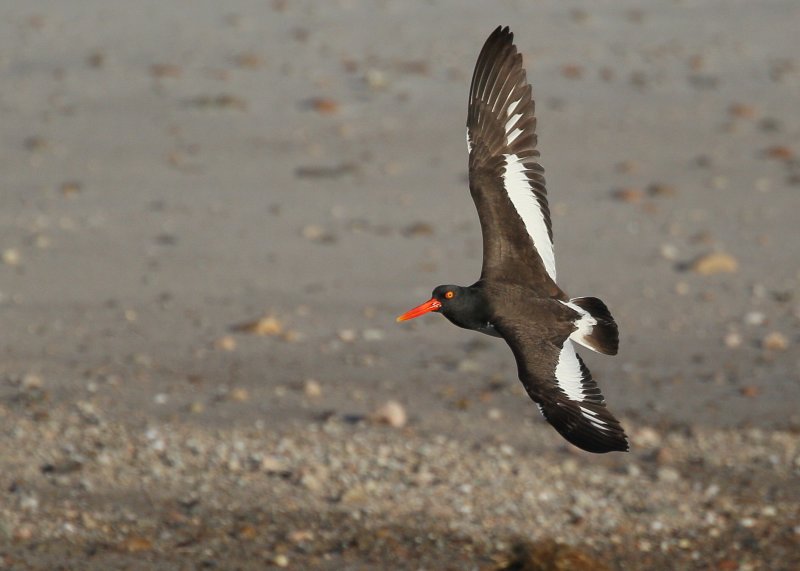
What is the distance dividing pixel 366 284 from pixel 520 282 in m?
3.73

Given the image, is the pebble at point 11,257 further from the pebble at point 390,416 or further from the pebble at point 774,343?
the pebble at point 774,343

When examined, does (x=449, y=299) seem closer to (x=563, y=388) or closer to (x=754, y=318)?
(x=563, y=388)

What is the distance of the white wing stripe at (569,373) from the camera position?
635 centimetres

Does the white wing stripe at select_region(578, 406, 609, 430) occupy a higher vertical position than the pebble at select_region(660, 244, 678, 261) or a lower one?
higher

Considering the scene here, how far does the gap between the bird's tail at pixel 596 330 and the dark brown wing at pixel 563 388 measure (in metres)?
0.09

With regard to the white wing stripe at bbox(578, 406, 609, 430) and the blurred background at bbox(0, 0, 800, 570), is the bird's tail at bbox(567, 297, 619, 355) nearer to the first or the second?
the white wing stripe at bbox(578, 406, 609, 430)

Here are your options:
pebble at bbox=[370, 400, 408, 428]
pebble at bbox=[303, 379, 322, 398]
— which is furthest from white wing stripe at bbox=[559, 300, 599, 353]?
pebble at bbox=[303, 379, 322, 398]

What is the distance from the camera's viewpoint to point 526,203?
24.5ft

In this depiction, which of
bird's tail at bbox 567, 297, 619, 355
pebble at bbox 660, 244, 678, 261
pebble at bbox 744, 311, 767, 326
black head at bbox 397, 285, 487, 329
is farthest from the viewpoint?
pebble at bbox 660, 244, 678, 261

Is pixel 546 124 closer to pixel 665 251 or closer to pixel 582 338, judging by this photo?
pixel 665 251

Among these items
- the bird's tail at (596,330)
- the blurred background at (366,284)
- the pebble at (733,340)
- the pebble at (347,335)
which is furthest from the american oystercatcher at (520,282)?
the pebble at (733,340)

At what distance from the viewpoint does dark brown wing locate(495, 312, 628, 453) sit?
6.10m

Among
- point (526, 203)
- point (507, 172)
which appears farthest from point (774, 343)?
point (507, 172)

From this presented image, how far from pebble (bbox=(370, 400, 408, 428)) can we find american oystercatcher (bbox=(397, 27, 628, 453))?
56.5 inches
